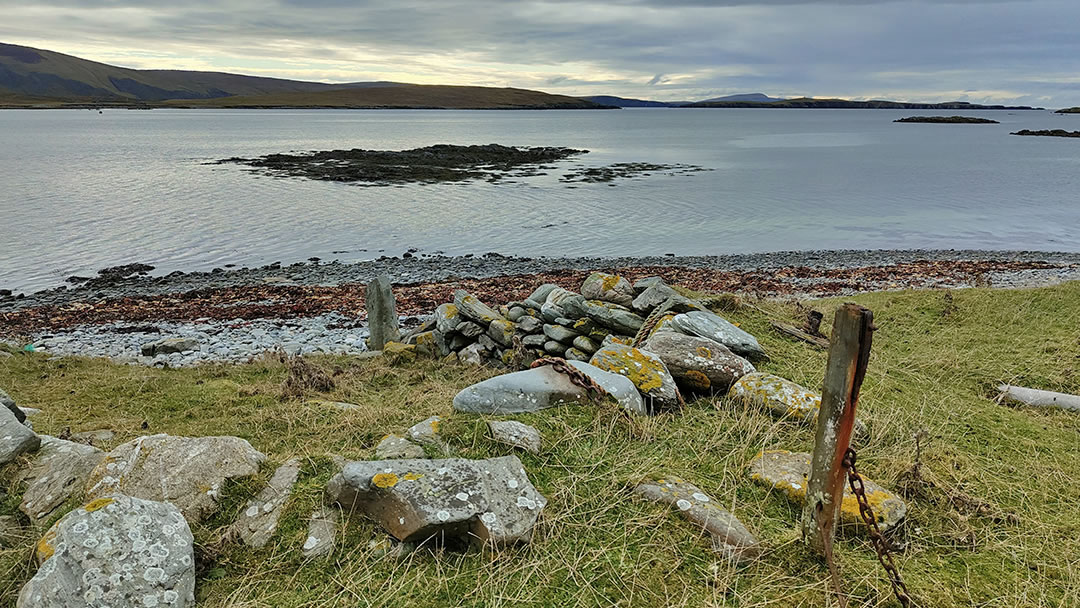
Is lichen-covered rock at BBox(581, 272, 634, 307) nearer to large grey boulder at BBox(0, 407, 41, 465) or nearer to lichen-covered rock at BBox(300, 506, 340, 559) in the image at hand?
lichen-covered rock at BBox(300, 506, 340, 559)

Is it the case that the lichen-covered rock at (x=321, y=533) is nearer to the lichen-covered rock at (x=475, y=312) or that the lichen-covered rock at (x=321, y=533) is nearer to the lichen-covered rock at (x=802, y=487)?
the lichen-covered rock at (x=802, y=487)

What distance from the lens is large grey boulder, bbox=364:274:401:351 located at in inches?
480

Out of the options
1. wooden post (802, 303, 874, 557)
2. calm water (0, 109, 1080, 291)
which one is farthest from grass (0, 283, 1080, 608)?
calm water (0, 109, 1080, 291)

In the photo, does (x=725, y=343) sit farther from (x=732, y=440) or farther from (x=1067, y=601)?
(x=1067, y=601)

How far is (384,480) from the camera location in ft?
14.6

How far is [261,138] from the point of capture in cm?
9919

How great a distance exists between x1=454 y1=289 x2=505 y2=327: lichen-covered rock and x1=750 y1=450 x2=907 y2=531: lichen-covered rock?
19.5 ft

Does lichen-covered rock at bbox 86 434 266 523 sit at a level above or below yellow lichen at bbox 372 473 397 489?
below

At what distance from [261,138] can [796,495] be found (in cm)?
10842

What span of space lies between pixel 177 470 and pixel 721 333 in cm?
626

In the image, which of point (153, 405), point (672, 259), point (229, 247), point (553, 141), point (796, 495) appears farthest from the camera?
point (553, 141)

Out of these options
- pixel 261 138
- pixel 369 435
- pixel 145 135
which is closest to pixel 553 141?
pixel 261 138

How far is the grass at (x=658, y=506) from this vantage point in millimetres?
3986

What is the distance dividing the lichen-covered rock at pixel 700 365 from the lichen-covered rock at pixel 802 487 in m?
1.69
